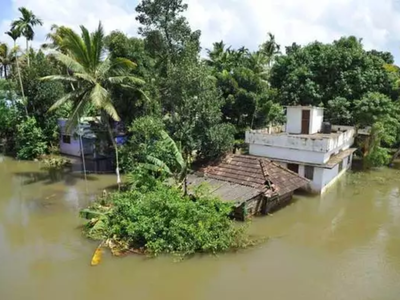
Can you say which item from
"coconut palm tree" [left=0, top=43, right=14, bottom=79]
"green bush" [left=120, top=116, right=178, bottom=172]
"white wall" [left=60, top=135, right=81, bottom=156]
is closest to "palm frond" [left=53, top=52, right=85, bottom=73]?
"green bush" [left=120, top=116, right=178, bottom=172]

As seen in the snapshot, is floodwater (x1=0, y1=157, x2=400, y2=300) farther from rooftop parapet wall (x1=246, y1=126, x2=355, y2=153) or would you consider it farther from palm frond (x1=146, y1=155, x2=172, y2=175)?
palm frond (x1=146, y1=155, x2=172, y2=175)

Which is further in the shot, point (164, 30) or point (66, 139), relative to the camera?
point (66, 139)

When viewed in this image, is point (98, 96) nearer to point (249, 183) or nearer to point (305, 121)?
point (249, 183)

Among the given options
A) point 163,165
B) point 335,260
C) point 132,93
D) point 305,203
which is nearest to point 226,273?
point 335,260

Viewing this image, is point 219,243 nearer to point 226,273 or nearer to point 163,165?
point 226,273

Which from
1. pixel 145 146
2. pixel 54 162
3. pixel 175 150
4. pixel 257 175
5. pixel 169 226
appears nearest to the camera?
pixel 169 226

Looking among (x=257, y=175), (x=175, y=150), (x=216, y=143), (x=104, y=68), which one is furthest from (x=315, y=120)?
(x=104, y=68)

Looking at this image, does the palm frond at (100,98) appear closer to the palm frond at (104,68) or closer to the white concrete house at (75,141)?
the palm frond at (104,68)
